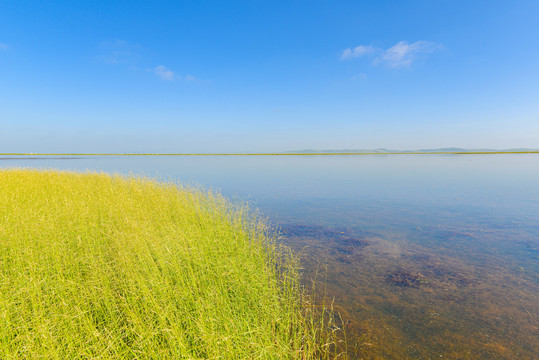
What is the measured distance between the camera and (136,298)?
456 cm

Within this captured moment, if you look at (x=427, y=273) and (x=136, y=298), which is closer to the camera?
(x=136, y=298)

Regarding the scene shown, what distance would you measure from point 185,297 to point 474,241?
13.3 meters

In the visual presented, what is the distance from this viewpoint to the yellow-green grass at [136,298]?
12.6 ft

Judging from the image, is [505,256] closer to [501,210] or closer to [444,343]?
[444,343]

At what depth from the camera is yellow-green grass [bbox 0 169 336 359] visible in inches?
151

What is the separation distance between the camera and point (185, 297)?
4.97 metres

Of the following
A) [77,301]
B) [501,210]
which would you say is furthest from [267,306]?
[501,210]

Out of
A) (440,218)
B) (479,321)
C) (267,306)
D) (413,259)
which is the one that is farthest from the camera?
(440,218)

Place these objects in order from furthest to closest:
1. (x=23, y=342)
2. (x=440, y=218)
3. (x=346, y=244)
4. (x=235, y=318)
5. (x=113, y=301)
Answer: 1. (x=440, y=218)
2. (x=346, y=244)
3. (x=113, y=301)
4. (x=235, y=318)
5. (x=23, y=342)

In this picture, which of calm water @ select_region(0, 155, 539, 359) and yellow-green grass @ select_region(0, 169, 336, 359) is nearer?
yellow-green grass @ select_region(0, 169, 336, 359)

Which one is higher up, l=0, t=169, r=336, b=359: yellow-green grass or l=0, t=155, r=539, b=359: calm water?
l=0, t=169, r=336, b=359: yellow-green grass

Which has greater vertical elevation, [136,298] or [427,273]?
[136,298]

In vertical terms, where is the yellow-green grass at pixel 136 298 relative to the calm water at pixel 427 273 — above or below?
above

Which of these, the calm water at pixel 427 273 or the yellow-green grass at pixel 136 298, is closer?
the yellow-green grass at pixel 136 298
